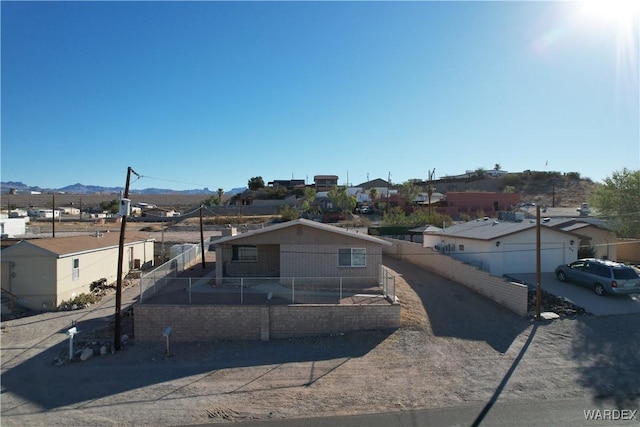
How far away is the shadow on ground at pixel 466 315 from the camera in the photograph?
1659 centimetres

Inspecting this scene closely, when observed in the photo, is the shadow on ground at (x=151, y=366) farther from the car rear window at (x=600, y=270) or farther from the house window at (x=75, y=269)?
the car rear window at (x=600, y=270)

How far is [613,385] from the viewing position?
1224 cm

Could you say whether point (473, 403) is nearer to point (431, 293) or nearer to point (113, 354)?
point (431, 293)

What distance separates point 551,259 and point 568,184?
329ft

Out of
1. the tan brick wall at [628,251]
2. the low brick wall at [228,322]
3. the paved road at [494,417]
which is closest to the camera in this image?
the paved road at [494,417]

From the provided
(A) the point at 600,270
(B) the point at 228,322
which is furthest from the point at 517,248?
(B) the point at 228,322

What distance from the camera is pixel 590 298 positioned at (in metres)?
19.8

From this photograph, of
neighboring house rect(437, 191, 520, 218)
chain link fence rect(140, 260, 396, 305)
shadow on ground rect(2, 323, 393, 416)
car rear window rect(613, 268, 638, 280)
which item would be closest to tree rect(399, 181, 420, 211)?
neighboring house rect(437, 191, 520, 218)

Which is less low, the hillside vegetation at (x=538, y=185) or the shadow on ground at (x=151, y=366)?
the hillside vegetation at (x=538, y=185)

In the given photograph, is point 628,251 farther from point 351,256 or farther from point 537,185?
point 537,185

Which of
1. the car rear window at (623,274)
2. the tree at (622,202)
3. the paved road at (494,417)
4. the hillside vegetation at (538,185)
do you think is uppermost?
the hillside vegetation at (538,185)

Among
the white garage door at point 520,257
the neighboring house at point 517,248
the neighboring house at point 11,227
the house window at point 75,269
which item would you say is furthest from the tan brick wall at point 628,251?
the neighboring house at point 11,227

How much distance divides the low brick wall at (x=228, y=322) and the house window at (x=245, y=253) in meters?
5.58

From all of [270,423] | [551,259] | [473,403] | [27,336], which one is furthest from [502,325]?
[27,336]
